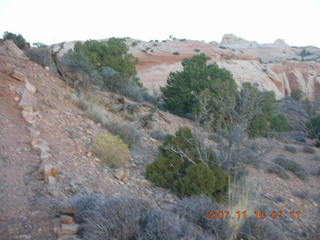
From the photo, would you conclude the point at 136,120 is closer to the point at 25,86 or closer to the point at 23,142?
the point at 25,86

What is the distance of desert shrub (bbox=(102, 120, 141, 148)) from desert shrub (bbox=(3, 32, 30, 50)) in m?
7.50

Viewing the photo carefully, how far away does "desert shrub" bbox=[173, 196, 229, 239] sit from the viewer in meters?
2.92

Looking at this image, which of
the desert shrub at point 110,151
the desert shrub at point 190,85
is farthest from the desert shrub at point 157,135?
the desert shrub at point 190,85

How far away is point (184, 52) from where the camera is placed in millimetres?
37781

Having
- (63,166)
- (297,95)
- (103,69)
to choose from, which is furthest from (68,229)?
(297,95)

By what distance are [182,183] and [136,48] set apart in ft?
115

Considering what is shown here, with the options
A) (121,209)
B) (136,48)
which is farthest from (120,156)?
(136,48)

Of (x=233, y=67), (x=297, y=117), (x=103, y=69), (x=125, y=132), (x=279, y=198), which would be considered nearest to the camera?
(x=279, y=198)

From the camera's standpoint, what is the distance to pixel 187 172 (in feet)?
16.4

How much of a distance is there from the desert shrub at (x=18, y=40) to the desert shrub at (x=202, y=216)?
11.8 m

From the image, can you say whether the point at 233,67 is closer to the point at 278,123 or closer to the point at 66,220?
the point at 278,123

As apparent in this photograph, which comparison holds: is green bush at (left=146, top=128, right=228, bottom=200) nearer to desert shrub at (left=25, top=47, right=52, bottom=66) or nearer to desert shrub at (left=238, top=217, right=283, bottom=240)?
desert shrub at (left=238, top=217, right=283, bottom=240)

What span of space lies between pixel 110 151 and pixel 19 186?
7.35 feet

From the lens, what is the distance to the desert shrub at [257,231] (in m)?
3.14
